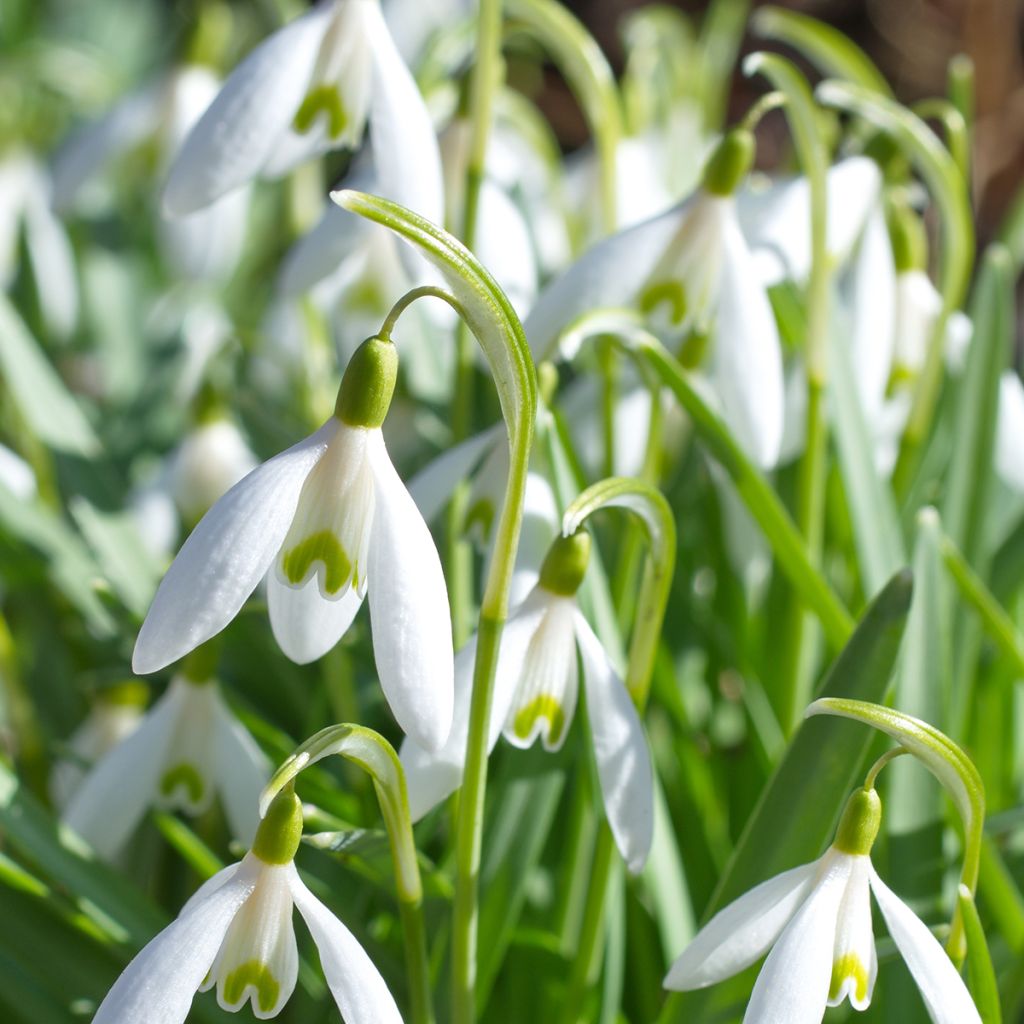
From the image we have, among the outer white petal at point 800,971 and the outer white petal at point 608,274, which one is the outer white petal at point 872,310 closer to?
the outer white petal at point 608,274

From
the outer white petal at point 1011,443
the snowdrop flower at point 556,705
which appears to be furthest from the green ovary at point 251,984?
the outer white petal at point 1011,443

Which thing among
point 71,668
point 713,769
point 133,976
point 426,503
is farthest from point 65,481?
point 133,976

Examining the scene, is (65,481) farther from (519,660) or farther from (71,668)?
(519,660)

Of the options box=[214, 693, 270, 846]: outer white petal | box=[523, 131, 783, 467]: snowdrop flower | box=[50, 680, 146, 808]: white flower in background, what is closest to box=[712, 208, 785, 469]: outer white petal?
box=[523, 131, 783, 467]: snowdrop flower

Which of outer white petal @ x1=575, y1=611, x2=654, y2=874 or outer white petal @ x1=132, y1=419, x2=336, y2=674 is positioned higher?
outer white petal @ x1=132, y1=419, x2=336, y2=674

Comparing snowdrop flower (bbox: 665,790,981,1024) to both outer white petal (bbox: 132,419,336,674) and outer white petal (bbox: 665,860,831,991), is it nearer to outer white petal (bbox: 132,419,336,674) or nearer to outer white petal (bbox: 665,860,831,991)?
outer white petal (bbox: 665,860,831,991)

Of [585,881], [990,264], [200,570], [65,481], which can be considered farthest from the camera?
[65,481]

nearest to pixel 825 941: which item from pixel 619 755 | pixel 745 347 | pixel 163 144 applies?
pixel 619 755

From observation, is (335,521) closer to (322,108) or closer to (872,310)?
(322,108)
